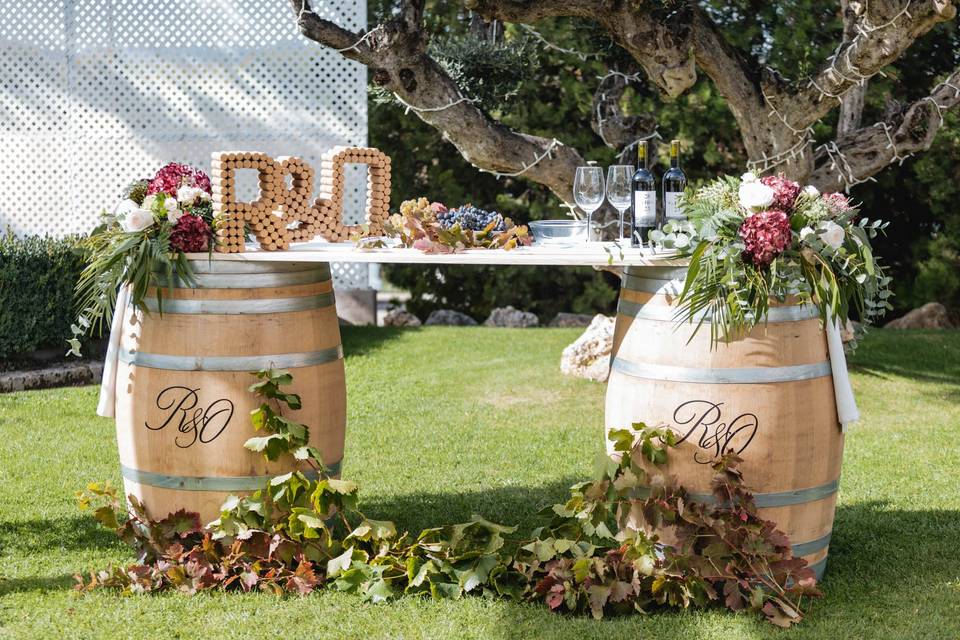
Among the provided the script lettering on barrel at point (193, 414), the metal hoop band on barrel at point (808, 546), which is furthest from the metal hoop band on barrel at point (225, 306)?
the metal hoop band on barrel at point (808, 546)

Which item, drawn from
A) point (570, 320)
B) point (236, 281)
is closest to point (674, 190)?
point (236, 281)

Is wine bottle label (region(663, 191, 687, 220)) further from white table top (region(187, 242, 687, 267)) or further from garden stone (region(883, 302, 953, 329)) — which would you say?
garden stone (region(883, 302, 953, 329))

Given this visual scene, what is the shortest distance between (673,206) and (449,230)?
75 cm

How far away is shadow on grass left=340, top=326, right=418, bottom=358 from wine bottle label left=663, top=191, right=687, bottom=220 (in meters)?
4.86

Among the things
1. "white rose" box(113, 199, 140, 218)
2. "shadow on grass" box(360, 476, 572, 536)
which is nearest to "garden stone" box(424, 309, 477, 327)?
"shadow on grass" box(360, 476, 572, 536)

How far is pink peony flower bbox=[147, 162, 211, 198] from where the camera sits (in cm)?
366

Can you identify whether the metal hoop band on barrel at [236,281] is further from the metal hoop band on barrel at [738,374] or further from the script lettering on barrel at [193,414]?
the metal hoop band on barrel at [738,374]

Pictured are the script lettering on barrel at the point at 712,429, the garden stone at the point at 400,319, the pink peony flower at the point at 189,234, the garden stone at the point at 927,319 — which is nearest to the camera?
the script lettering on barrel at the point at 712,429

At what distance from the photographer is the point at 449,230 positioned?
362 cm

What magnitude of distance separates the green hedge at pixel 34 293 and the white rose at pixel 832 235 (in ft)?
18.5

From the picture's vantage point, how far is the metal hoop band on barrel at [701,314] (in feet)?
10.8

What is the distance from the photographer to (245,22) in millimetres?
9430

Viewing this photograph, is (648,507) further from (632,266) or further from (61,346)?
(61,346)

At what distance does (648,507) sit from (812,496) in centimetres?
53
